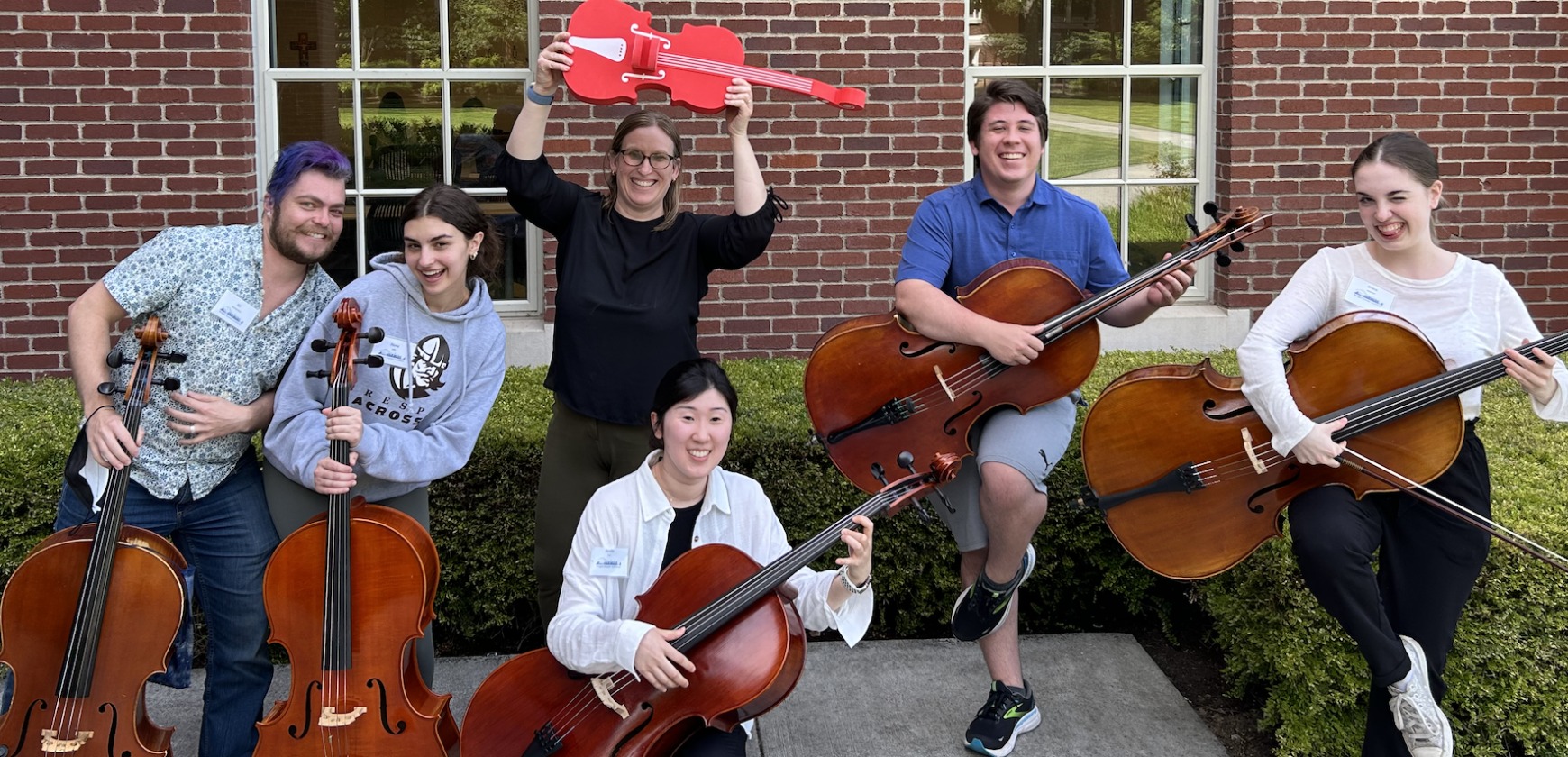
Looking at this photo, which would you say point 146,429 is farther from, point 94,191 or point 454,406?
point 94,191

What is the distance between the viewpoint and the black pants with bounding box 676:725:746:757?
3.06 m

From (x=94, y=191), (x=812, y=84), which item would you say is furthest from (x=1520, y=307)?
(x=94, y=191)

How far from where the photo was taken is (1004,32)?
6113 millimetres

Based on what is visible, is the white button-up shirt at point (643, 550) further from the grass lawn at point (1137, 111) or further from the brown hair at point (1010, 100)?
the grass lawn at point (1137, 111)

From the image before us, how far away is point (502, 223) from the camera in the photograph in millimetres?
5996

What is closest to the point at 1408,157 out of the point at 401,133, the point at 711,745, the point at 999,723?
the point at 999,723

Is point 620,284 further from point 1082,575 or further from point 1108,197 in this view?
point 1108,197

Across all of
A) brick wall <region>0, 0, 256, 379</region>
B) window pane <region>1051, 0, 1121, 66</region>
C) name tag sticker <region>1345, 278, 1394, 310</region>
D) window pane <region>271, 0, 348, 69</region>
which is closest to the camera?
name tag sticker <region>1345, 278, 1394, 310</region>

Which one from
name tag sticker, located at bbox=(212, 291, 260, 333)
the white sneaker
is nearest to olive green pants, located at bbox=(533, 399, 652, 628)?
name tag sticker, located at bbox=(212, 291, 260, 333)

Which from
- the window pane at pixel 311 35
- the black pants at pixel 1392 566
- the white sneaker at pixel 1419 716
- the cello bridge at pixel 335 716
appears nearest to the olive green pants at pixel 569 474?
the cello bridge at pixel 335 716

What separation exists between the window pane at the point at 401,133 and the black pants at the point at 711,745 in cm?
356

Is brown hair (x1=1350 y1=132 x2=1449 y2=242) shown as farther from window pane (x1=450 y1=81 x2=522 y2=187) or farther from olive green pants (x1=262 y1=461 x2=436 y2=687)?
window pane (x1=450 y1=81 x2=522 y2=187)

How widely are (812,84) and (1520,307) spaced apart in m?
1.85

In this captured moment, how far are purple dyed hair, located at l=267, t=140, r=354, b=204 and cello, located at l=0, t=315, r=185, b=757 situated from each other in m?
0.46
